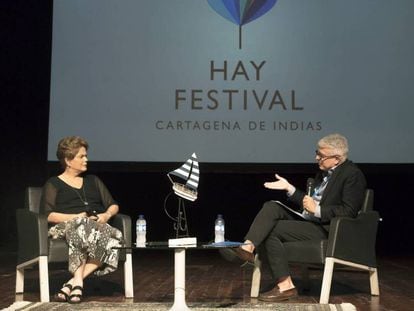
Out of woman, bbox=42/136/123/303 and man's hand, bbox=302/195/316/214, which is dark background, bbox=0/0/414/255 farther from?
man's hand, bbox=302/195/316/214

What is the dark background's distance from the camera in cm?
691

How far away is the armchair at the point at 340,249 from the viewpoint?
384 cm

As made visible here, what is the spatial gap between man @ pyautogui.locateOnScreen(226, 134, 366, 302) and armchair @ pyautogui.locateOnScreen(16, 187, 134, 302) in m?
0.65

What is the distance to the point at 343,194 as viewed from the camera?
13.2ft

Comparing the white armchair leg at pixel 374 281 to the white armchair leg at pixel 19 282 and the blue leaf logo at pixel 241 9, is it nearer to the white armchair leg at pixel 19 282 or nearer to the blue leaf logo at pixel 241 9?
the white armchair leg at pixel 19 282

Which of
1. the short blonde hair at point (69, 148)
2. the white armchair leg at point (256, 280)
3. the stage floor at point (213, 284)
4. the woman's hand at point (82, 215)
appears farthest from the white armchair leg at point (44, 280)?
the white armchair leg at point (256, 280)

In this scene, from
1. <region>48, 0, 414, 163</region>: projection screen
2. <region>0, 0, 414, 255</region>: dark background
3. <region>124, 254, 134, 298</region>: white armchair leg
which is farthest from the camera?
<region>0, 0, 414, 255</region>: dark background

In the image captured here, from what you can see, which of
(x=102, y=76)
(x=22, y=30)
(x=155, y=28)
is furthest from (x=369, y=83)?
(x=22, y=30)

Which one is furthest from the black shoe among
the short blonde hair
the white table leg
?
the short blonde hair

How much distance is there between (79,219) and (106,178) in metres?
3.33

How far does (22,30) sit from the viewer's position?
6.89 m

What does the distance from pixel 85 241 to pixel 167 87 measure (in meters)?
2.79

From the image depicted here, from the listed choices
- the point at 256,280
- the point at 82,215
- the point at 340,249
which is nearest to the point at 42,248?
the point at 82,215

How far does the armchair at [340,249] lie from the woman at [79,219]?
866mm
